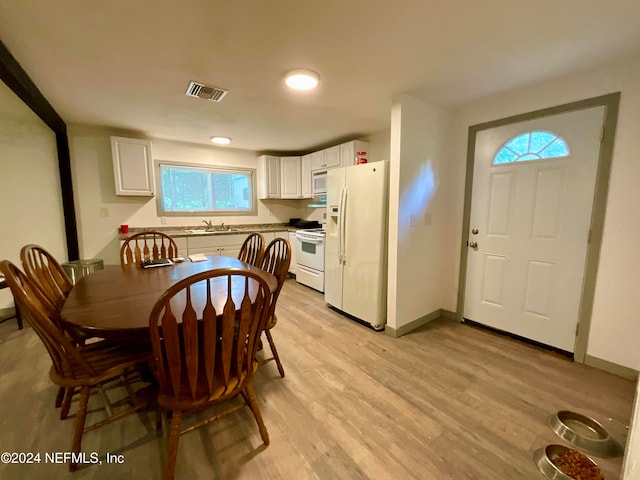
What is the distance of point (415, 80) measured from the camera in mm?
2107

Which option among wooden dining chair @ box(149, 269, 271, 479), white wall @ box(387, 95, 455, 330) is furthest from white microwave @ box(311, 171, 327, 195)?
wooden dining chair @ box(149, 269, 271, 479)

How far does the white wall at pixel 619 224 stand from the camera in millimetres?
1853

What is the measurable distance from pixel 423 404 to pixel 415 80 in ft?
7.55

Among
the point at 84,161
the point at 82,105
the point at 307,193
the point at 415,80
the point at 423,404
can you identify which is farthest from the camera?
the point at 307,193

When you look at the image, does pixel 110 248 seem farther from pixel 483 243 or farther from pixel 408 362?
pixel 483 243

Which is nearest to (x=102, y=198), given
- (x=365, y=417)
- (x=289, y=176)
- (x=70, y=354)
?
(x=289, y=176)

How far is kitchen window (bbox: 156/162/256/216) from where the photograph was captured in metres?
4.13

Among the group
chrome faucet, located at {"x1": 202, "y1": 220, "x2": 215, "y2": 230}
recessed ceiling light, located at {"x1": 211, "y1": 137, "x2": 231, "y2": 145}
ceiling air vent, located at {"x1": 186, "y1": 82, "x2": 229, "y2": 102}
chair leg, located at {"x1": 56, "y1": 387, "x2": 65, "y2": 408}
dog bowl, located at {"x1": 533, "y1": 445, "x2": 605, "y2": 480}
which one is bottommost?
dog bowl, located at {"x1": 533, "y1": 445, "x2": 605, "y2": 480}

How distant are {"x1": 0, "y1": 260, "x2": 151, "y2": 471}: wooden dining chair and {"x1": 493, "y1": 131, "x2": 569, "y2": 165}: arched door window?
3.10 meters

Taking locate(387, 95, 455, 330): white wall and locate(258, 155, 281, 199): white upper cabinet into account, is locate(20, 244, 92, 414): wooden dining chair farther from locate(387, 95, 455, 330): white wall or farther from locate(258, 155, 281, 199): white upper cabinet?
locate(258, 155, 281, 199): white upper cabinet

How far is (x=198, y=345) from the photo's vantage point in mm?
1211

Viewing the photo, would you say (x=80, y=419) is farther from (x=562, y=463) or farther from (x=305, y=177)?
(x=305, y=177)

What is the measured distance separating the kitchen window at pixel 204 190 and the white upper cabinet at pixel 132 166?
0.37 metres

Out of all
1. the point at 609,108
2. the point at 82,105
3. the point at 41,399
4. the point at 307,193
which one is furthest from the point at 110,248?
the point at 609,108
